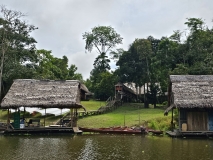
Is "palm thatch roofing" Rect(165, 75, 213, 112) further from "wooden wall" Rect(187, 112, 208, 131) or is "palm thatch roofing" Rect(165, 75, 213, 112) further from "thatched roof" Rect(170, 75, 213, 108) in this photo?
"wooden wall" Rect(187, 112, 208, 131)

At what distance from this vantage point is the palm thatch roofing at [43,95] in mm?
25484

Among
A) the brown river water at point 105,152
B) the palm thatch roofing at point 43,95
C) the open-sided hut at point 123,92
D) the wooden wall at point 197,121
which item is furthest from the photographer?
the open-sided hut at point 123,92

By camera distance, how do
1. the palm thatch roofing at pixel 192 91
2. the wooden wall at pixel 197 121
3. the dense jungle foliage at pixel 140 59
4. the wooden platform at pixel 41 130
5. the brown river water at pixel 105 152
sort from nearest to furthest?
the brown river water at pixel 105 152
the palm thatch roofing at pixel 192 91
the wooden wall at pixel 197 121
the wooden platform at pixel 41 130
the dense jungle foliage at pixel 140 59

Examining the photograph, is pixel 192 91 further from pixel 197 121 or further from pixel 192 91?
pixel 197 121

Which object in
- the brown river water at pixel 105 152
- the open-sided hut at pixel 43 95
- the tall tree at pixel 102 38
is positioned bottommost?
the brown river water at pixel 105 152

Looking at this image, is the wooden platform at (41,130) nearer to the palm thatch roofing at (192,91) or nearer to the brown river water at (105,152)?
the brown river water at (105,152)

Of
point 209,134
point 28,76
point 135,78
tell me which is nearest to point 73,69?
point 135,78

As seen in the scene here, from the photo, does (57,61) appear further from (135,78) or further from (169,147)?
(169,147)

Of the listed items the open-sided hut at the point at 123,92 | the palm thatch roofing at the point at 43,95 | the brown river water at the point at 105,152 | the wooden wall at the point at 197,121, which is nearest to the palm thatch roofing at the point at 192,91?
the wooden wall at the point at 197,121

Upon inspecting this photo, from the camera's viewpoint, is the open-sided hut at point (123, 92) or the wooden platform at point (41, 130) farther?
the open-sided hut at point (123, 92)

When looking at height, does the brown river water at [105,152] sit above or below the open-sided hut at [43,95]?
below

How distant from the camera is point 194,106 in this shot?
23.4m

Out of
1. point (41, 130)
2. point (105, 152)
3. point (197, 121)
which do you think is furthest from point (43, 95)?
point (197, 121)


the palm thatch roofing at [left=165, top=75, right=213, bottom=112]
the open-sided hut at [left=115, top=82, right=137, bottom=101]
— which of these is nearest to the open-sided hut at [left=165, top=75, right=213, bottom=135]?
the palm thatch roofing at [left=165, top=75, right=213, bottom=112]
